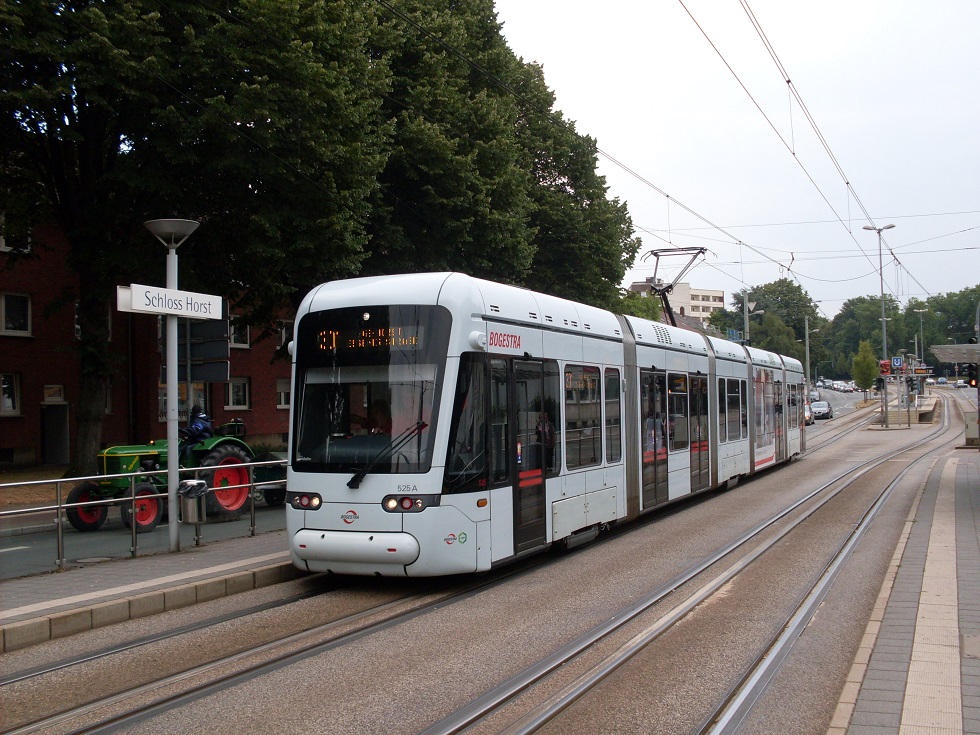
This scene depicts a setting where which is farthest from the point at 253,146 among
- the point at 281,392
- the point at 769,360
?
the point at 281,392

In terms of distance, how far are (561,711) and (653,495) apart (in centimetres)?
897

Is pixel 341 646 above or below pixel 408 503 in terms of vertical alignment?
below

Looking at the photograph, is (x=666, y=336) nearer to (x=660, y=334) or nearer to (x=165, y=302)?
(x=660, y=334)

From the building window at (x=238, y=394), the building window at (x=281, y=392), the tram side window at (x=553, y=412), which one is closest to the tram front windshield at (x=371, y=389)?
the tram side window at (x=553, y=412)

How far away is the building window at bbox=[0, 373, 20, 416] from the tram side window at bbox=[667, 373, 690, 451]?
73.6 ft

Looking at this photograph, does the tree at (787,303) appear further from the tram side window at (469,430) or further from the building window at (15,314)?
the tram side window at (469,430)

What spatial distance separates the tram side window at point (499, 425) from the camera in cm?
930

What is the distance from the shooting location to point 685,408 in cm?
1605

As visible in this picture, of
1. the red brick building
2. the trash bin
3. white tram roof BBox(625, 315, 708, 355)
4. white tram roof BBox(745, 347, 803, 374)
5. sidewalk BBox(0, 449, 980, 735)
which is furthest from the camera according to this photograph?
the red brick building

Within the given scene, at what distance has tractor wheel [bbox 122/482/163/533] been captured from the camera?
1065 centimetres

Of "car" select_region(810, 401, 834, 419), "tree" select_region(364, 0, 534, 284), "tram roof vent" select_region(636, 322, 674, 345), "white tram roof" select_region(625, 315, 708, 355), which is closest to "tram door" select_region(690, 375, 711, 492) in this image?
"white tram roof" select_region(625, 315, 708, 355)

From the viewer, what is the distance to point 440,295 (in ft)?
29.9

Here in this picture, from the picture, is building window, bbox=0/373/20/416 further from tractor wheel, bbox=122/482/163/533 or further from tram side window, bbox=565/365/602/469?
tram side window, bbox=565/365/602/469

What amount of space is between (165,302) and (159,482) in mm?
2707
